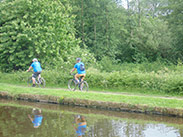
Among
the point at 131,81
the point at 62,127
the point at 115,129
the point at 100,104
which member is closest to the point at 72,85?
the point at 131,81

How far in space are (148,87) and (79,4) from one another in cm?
3102

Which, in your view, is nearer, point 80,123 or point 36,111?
point 80,123

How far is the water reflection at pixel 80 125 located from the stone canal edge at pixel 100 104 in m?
2.03

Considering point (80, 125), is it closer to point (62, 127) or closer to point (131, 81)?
point (62, 127)

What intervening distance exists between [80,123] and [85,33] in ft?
115

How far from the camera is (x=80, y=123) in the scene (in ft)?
30.5

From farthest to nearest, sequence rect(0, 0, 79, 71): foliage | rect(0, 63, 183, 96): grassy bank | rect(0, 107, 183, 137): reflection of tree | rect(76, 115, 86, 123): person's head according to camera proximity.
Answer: rect(0, 0, 79, 71): foliage < rect(0, 63, 183, 96): grassy bank < rect(76, 115, 86, 123): person's head < rect(0, 107, 183, 137): reflection of tree

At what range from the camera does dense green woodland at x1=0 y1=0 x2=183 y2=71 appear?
79.8ft

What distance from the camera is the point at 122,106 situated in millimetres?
11773

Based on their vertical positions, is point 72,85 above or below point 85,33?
below

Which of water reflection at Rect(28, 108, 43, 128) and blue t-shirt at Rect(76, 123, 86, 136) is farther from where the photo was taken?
water reflection at Rect(28, 108, 43, 128)

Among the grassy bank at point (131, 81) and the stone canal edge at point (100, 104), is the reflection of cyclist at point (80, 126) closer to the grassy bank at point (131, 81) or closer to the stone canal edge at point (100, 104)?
the stone canal edge at point (100, 104)

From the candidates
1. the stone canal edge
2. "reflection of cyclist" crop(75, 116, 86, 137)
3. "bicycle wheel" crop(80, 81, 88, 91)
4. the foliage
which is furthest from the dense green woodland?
"reflection of cyclist" crop(75, 116, 86, 137)

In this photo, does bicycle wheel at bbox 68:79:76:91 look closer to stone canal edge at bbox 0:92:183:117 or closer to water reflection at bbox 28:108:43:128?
stone canal edge at bbox 0:92:183:117
